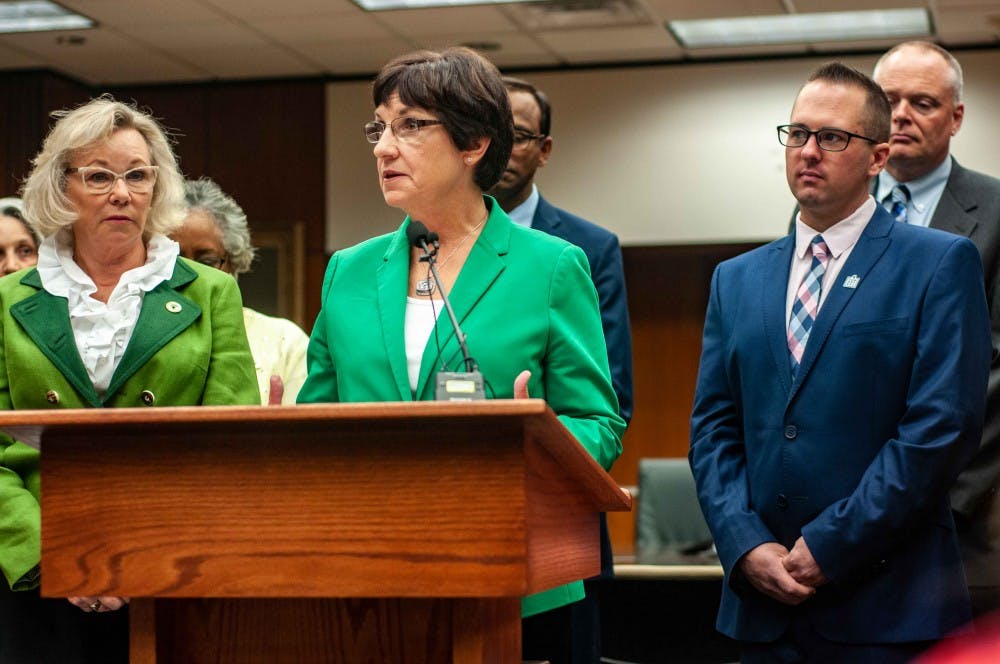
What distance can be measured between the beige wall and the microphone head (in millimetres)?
6486

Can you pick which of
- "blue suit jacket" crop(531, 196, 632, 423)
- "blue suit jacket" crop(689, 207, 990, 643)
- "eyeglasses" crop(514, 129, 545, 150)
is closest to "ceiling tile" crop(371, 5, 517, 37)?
"eyeglasses" crop(514, 129, 545, 150)

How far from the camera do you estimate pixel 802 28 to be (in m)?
8.30

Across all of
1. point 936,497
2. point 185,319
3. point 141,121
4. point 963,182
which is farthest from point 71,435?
point 963,182

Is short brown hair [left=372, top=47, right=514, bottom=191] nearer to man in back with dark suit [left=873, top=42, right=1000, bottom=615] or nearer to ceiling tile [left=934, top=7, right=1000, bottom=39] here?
man in back with dark suit [left=873, top=42, right=1000, bottom=615]

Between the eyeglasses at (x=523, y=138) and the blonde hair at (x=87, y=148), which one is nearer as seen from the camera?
the blonde hair at (x=87, y=148)

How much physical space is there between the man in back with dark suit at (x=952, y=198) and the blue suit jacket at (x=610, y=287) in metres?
0.68

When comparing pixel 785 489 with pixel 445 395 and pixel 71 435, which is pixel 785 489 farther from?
→ pixel 71 435

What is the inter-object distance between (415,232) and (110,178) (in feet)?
2.49

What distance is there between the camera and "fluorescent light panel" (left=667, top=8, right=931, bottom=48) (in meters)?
8.11

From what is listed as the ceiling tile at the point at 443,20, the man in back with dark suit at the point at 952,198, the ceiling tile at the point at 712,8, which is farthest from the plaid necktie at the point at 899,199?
the ceiling tile at the point at 443,20

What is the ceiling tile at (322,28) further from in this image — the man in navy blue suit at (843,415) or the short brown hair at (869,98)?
the man in navy blue suit at (843,415)

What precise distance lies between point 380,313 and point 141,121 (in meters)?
0.88

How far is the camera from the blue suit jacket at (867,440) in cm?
254

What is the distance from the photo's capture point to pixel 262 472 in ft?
5.98
